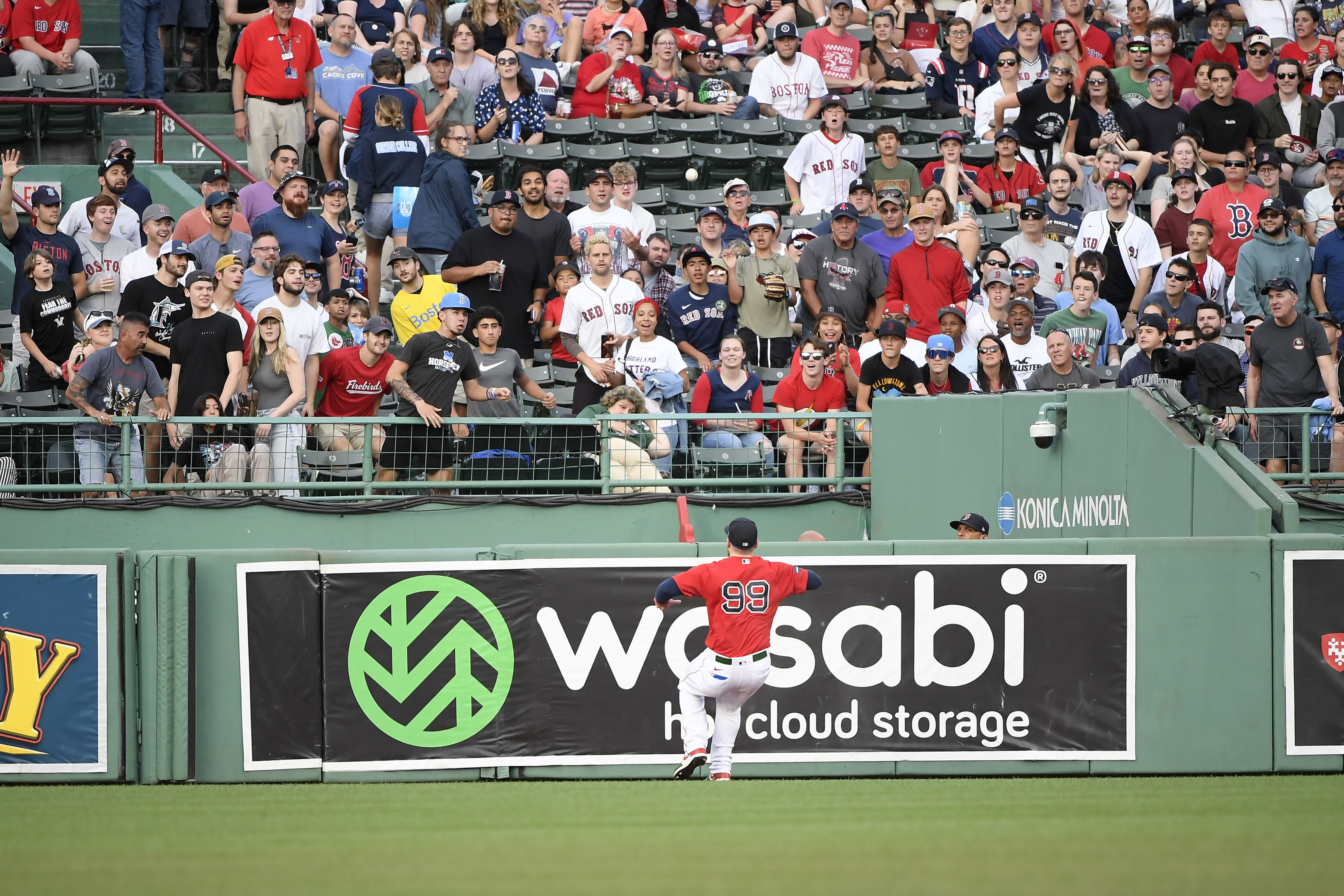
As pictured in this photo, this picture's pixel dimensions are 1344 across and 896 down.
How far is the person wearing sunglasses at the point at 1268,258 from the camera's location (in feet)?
47.9

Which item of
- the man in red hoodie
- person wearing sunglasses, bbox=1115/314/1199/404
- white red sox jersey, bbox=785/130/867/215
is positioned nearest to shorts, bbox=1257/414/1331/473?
person wearing sunglasses, bbox=1115/314/1199/404

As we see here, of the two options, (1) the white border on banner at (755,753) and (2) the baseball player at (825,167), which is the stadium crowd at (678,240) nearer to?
(2) the baseball player at (825,167)

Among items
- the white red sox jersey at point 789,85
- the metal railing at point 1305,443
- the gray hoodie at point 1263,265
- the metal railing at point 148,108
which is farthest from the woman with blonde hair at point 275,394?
the gray hoodie at point 1263,265

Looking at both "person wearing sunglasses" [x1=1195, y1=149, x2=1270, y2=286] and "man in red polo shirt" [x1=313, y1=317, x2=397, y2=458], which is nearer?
"man in red polo shirt" [x1=313, y1=317, x2=397, y2=458]

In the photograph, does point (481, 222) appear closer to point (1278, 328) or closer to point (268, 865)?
point (1278, 328)

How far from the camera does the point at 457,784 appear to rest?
919cm

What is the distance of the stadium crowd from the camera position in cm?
1252

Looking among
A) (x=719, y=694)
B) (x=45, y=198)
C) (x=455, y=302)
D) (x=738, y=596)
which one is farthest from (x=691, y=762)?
(x=45, y=198)

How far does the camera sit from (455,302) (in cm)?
1234

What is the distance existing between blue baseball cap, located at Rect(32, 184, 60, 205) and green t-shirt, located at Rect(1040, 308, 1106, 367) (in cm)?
879

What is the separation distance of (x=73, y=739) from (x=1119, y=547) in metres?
6.30

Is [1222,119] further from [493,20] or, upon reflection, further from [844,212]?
[493,20]

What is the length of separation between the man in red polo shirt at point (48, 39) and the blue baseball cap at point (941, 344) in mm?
9594

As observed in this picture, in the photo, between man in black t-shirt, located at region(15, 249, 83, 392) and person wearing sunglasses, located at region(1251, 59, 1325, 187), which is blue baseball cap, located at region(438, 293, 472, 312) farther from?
person wearing sunglasses, located at region(1251, 59, 1325, 187)
